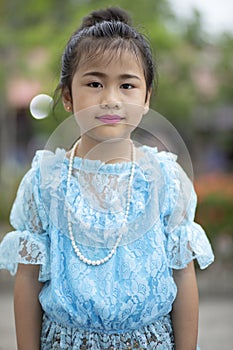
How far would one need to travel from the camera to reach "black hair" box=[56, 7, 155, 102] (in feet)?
6.54

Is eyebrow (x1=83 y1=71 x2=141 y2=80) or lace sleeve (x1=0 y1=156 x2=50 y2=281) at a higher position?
eyebrow (x1=83 y1=71 x2=141 y2=80)

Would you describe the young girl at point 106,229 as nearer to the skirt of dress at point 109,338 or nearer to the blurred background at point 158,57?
the skirt of dress at point 109,338

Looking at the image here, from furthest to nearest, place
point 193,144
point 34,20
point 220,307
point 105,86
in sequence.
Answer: point 193,144 → point 34,20 → point 220,307 → point 105,86

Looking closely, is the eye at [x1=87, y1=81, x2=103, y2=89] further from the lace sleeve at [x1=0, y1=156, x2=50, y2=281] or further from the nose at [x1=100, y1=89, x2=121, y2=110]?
the lace sleeve at [x1=0, y1=156, x2=50, y2=281]

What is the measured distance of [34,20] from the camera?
1027 centimetres

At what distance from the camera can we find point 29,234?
205 centimetres

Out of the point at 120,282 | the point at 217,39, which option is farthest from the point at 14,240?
the point at 217,39

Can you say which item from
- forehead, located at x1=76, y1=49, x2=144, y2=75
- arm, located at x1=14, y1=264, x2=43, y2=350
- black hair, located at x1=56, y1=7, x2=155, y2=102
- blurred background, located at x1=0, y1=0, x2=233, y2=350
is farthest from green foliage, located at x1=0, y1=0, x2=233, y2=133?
arm, located at x1=14, y1=264, x2=43, y2=350

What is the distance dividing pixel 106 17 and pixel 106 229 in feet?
2.26

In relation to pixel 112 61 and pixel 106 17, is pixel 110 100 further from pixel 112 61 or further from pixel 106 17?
pixel 106 17

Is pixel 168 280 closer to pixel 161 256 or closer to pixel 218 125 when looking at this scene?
pixel 161 256

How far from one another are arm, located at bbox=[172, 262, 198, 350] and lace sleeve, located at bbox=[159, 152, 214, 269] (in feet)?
0.17

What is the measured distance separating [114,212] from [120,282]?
0.21 metres

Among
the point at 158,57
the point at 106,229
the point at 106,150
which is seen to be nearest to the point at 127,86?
the point at 106,150
